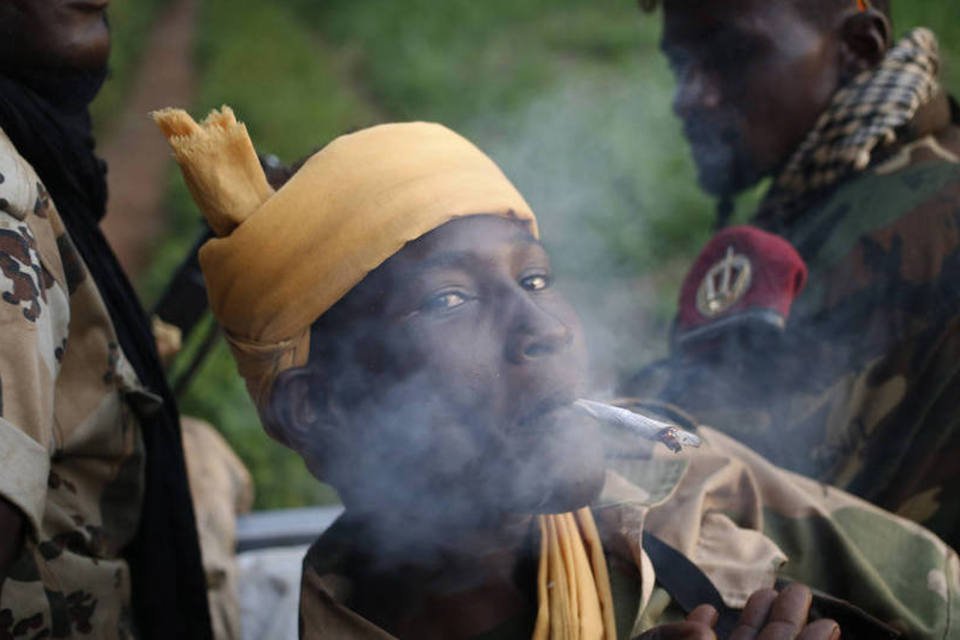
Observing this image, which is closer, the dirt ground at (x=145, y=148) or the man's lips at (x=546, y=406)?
the man's lips at (x=546, y=406)

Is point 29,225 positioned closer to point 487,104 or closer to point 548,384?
point 548,384

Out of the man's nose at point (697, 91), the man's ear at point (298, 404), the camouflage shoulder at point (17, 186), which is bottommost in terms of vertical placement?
the man's ear at point (298, 404)

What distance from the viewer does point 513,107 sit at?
26.4 feet

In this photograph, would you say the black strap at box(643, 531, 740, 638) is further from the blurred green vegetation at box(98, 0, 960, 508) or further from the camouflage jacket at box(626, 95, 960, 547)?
the blurred green vegetation at box(98, 0, 960, 508)

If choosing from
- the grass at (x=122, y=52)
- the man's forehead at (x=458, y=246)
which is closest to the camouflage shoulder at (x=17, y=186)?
the man's forehead at (x=458, y=246)

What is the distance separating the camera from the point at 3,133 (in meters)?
1.96

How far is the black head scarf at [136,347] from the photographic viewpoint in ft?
7.00

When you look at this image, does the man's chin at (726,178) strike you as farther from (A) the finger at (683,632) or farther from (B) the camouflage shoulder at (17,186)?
(B) the camouflage shoulder at (17,186)

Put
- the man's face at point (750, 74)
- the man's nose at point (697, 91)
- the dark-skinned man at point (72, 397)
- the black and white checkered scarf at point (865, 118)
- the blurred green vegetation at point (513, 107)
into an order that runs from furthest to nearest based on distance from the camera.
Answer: the blurred green vegetation at point (513, 107) < the man's nose at point (697, 91) < the man's face at point (750, 74) < the black and white checkered scarf at point (865, 118) < the dark-skinned man at point (72, 397)

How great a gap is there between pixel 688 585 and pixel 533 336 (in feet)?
1.73

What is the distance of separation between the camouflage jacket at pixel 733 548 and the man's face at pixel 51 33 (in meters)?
1.03

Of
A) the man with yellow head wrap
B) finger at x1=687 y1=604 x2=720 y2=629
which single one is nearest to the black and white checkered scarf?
the man with yellow head wrap

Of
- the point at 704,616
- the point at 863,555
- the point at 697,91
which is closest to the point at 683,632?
the point at 704,616

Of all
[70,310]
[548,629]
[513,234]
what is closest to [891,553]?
[548,629]
